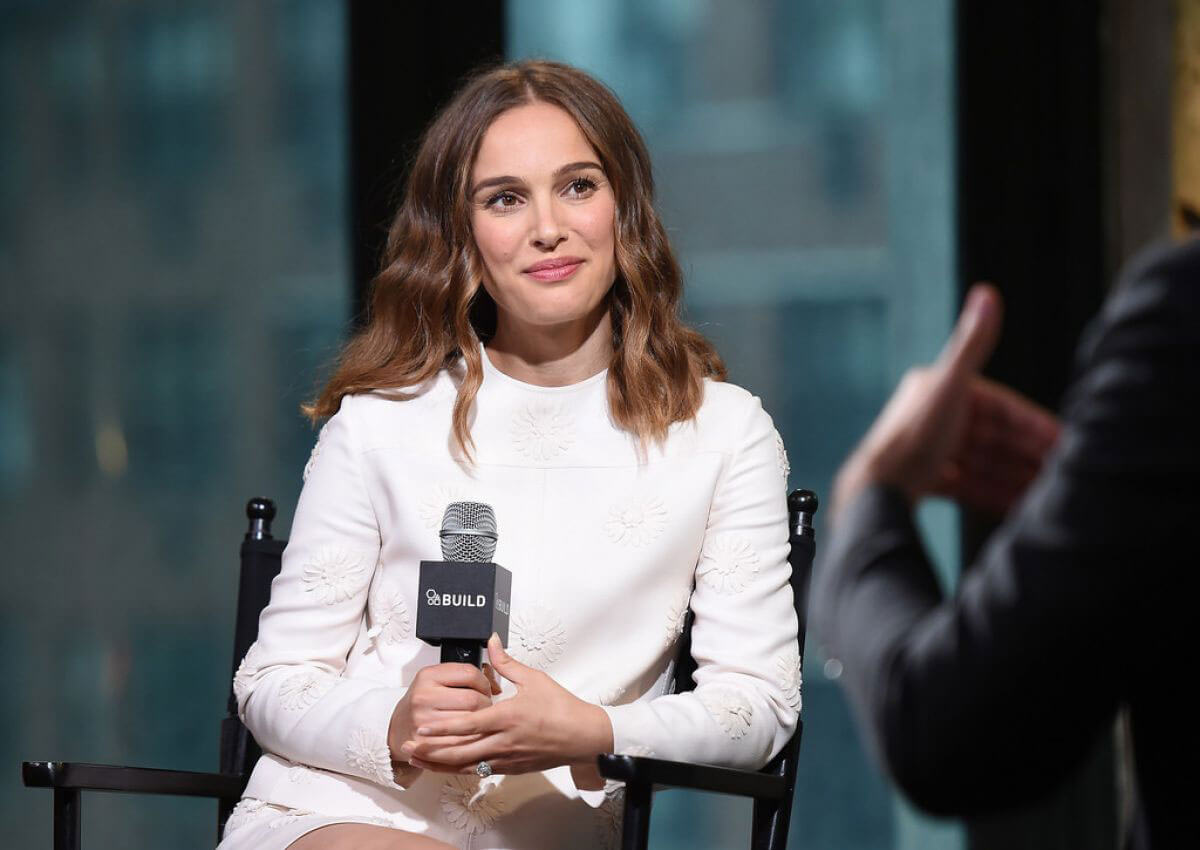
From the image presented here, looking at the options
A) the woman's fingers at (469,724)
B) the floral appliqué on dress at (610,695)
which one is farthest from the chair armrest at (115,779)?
the floral appliqué on dress at (610,695)

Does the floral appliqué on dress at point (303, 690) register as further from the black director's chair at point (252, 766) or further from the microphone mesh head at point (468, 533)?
the microphone mesh head at point (468, 533)

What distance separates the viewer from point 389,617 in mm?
2195

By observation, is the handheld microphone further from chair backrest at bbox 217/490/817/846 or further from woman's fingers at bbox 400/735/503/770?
chair backrest at bbox 217/490/817/846

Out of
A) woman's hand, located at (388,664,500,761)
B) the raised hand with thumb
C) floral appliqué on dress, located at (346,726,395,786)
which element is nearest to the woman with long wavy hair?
floral appliqué on dress, located at (346,726,395,786)

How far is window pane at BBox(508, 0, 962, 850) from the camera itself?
353 centimetres

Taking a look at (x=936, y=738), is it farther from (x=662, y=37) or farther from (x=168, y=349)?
(x=168, y=349)

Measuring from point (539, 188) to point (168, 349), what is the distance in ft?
7.10

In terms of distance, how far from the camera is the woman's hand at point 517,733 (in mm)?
1832

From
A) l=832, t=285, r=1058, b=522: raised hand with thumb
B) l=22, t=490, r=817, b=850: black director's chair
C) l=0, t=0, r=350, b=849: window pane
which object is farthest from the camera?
l=0, t=0, r=350, b=849: window pane

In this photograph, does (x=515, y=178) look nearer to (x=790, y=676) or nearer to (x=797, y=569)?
(x=797, y=569)

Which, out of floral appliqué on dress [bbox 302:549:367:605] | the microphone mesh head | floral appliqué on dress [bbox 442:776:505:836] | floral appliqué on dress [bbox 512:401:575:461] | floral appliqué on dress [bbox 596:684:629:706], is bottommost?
floral appliqué on dress [bbox 442:776:505:836]

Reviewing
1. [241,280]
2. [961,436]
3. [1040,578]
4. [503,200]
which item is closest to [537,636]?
[503,200]

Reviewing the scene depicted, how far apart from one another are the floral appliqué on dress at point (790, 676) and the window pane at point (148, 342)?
6.65 feet

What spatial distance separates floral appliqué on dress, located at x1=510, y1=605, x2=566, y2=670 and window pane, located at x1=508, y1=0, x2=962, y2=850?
58.4 inches
